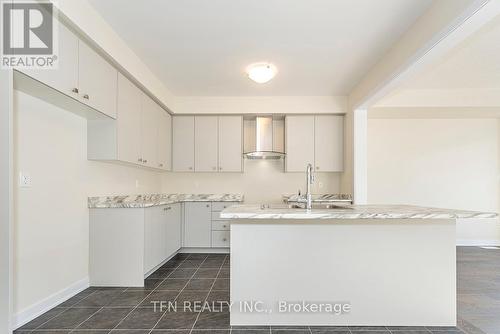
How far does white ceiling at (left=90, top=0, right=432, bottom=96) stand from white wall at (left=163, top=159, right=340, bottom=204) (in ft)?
5.78

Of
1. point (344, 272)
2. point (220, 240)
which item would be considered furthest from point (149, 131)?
point (344, 272)

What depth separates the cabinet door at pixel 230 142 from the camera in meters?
4.93

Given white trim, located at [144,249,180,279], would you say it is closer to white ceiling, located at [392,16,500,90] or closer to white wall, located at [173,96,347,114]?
white wall, located at [173,96,347,114]

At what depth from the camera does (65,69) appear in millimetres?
2203

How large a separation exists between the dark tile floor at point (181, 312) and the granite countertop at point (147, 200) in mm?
850

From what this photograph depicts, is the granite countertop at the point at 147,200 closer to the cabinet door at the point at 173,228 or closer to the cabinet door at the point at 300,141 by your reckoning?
the cabinet door at the point at 173,228

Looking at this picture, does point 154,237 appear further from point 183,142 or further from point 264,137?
point 264,137

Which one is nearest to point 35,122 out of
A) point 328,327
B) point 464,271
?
point 328,327

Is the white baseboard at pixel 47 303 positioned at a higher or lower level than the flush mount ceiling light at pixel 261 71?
lower

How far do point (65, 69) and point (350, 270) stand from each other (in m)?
2.62

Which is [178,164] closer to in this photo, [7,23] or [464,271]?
[7,23]

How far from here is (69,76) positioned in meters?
2.25

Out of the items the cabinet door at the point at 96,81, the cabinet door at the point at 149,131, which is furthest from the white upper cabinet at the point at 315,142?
the cabinet door at the point at 96,81

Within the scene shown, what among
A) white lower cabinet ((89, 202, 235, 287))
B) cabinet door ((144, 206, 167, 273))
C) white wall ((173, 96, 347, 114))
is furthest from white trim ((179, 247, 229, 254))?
white wall ((173, 96, 347, 114))
